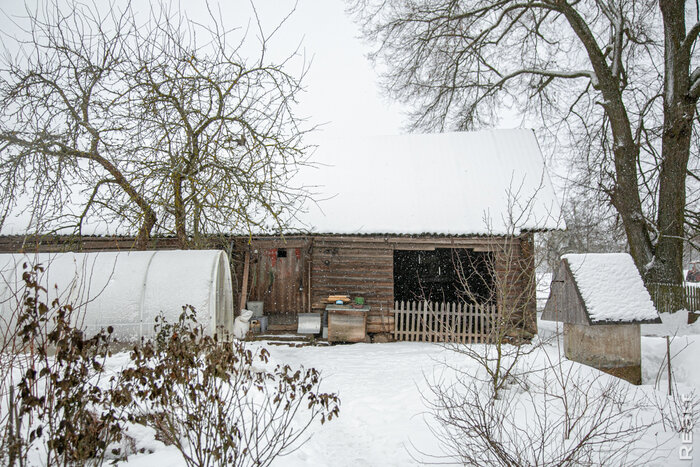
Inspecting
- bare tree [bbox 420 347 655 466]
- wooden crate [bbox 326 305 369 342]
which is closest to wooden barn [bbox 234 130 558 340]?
wooden crate [bbox 326 305 369 342]

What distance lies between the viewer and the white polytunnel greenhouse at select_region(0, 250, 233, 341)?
6910 mm

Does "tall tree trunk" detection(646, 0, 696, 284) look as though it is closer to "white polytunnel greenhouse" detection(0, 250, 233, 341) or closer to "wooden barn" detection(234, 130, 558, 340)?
"wooden barn" detection(234, 130, 558, 340)

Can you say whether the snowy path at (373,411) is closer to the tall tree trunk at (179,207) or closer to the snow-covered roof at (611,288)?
the snow-covered roof at (611,288)

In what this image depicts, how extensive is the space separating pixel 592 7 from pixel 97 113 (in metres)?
15.1

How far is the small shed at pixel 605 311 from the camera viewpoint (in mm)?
6426

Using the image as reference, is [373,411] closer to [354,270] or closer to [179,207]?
[179,207]

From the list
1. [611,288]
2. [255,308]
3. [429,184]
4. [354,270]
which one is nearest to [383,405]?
[611,288]

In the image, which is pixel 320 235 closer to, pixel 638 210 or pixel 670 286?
pixel 638 210

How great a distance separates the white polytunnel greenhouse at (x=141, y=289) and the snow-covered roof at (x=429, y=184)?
432 centimetres

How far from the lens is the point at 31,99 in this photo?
7059 mm

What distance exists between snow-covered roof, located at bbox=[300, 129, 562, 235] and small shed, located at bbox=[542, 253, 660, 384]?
2911 millimetres

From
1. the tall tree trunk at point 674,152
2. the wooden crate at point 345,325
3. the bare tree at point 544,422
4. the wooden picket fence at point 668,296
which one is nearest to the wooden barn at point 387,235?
the wooden crate at point 345,325

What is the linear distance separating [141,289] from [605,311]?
741 centimetres

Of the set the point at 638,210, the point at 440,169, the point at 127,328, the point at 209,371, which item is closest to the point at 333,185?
the point at 440,169
